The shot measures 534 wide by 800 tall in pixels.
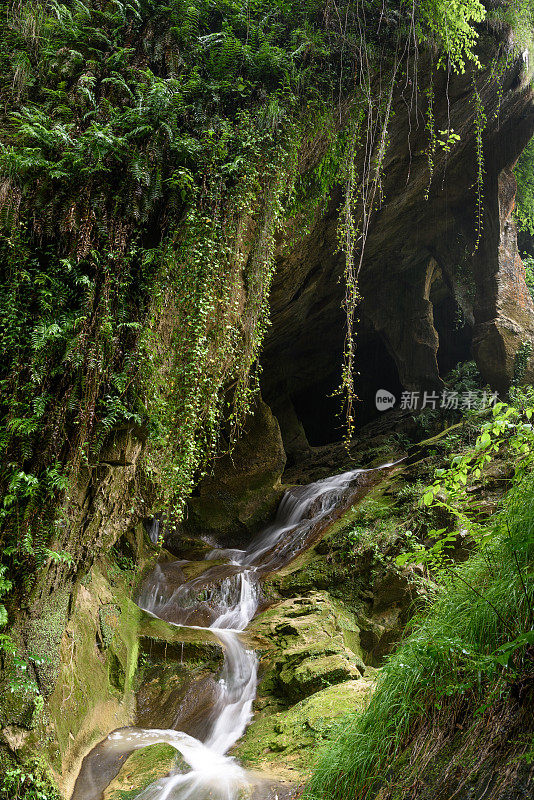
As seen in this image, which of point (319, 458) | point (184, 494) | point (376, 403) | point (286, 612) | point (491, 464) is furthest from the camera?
point (376, 403)

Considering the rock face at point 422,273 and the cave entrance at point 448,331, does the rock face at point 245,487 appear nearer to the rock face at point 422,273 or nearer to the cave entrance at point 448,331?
the rock face at point 422,273

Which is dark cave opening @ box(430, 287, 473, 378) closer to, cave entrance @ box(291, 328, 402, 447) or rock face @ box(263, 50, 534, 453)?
rock face @ box(263, 50, 534, 453)

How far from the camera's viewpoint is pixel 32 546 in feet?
12.6

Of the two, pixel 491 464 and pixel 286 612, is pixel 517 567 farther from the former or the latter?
pixel 491 464

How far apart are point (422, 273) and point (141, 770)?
12201 millimetres

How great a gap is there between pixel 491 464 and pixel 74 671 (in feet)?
20.0

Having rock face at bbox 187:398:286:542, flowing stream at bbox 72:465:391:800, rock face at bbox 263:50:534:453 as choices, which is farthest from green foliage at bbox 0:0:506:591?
rock face at bbox 187:398:286:542

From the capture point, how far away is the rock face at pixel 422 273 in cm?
866

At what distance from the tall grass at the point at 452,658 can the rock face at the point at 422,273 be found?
6.07m

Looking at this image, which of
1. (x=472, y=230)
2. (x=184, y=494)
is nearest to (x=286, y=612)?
(x=184, y=494)

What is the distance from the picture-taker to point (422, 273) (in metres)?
12.8

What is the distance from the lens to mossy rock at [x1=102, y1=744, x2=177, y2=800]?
3.79 meters

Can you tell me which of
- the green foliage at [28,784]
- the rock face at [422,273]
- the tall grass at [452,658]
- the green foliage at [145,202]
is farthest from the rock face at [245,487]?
the tall grass at [452,658]

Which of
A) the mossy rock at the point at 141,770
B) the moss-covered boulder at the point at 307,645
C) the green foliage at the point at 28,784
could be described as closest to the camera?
the green foliage at the point at 28,784
